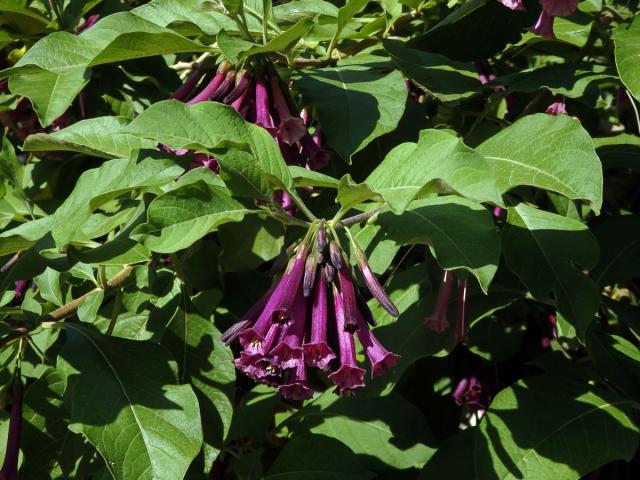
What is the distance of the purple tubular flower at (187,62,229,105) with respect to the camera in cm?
160

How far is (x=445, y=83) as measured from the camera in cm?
167

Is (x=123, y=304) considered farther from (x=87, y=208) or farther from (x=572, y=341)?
(x=572, y=341)

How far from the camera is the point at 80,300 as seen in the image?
176cm

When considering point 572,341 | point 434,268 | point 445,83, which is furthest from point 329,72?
point 572,341

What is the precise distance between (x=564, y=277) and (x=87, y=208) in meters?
0.86

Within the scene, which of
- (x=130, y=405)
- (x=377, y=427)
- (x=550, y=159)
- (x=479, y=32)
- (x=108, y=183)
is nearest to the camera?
(x=550, y=159)

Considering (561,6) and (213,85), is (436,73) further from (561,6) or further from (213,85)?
(213,85)

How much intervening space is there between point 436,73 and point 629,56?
357 mm

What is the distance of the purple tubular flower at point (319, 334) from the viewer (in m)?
1.30

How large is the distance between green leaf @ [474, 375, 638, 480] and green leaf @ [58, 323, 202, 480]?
1.91ft

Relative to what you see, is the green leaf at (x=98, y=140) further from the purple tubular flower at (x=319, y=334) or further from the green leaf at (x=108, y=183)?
the purple tubular flower at (x=319, y=334)

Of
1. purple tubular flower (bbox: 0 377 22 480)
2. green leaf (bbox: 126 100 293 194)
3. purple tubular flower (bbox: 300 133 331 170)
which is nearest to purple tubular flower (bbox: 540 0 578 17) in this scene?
purple tubular flower (bbox: 300 133 331 170)

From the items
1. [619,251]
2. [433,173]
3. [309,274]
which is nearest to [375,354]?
[309,274]

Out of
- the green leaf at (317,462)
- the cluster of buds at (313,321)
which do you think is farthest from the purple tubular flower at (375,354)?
the green leaf at (317,462)
